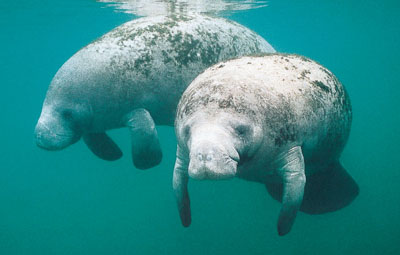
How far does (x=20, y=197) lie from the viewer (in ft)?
57.8

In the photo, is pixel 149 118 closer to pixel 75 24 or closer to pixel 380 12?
pixel 75 24

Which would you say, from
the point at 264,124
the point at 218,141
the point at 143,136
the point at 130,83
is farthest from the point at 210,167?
the point at 130,83

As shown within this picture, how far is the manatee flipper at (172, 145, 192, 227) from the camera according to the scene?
3729mm

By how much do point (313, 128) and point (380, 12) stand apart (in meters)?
28.1

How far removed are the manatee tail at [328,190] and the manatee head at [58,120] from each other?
11.1 ft

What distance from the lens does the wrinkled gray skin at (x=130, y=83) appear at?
17.1 feet

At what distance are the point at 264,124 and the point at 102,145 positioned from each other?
4.39 metres

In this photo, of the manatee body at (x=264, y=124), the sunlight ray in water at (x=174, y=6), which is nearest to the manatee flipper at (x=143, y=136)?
the manatee body at (x=264, y=124)

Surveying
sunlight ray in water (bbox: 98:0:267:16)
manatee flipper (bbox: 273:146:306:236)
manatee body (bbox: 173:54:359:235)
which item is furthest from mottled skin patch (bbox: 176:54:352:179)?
sunlight ray in water (bbox: 98:0:267:16)

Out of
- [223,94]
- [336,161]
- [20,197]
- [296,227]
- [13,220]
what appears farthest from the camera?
[20,197]

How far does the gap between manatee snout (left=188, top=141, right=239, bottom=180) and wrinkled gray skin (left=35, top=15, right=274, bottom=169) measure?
9.48 feet

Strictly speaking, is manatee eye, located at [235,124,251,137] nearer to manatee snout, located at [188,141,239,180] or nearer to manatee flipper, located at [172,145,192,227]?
manatee snout, located at [188,141,239,180]

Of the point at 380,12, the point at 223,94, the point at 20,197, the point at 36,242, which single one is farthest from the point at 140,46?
the point at 380,12

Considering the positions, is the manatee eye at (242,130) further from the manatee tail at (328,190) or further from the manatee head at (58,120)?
the manatee head at (58,120)
